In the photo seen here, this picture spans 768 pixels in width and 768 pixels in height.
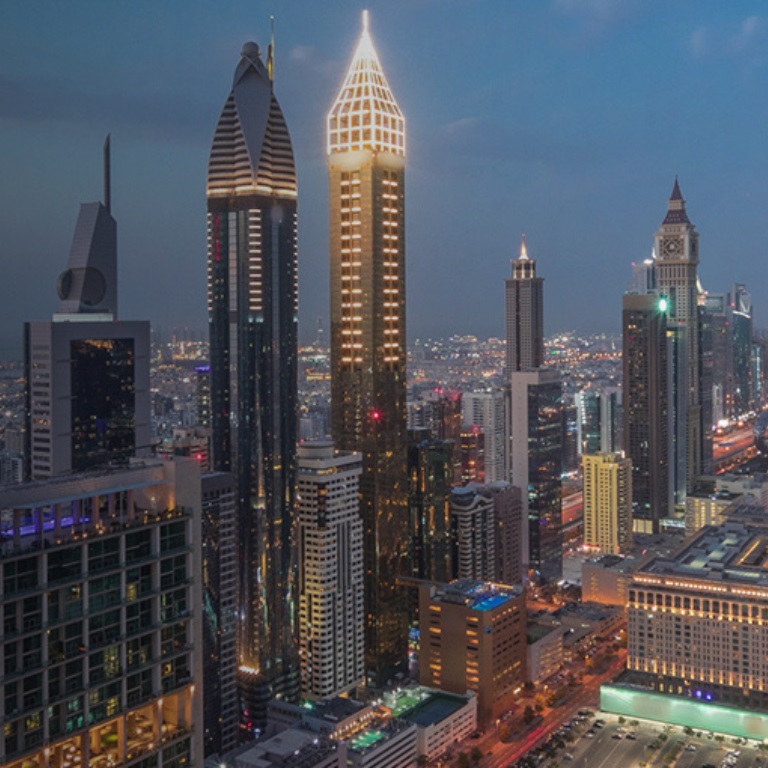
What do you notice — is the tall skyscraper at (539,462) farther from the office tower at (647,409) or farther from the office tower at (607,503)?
the office tower at (647,409)

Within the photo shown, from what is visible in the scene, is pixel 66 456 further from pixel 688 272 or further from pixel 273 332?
pixel 688 272

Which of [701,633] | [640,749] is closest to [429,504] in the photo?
[701,633]

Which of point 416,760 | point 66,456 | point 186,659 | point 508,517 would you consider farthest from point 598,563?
point 186,659

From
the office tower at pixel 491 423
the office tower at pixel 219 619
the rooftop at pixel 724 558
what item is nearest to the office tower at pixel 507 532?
the rooftop at pixel 724 558

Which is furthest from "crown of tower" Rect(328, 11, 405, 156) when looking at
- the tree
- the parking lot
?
the parking lot

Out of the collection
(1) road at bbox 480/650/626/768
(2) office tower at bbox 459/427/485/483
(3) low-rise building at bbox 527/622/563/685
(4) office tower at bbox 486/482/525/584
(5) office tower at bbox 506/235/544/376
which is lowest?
(1) road at bbox 480/650/626/768

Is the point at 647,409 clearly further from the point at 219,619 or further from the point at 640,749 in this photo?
the point at 219,619

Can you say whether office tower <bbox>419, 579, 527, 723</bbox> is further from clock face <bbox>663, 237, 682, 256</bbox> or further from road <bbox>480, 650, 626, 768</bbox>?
clock face <bbox>663, 237, 682, 256</bbox>
